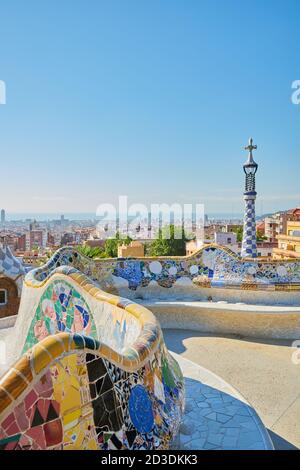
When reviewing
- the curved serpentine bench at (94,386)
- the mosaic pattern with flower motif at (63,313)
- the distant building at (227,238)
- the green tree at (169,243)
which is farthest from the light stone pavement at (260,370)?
the distant building at (227,238)

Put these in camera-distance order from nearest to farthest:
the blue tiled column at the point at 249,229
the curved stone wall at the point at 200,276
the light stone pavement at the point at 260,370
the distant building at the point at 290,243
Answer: the light stone pavement at the point at 260,370, the curved stone wall at the point at 200,276, the blue tiled column at the point at 249,229, the distant building at the point at 290,243

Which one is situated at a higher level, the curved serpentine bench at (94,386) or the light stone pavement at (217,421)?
the curved serpentine bench at (94,386)

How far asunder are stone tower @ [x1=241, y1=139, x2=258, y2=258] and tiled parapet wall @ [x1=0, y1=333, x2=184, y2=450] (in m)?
7.48

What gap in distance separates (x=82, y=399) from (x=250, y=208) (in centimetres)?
871

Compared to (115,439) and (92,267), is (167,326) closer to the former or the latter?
(92,267)

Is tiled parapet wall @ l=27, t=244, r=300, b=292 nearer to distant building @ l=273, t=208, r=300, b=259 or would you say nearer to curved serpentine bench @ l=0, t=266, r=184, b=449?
curved serpentine bench @ l=0, t=266, r=184, b=449

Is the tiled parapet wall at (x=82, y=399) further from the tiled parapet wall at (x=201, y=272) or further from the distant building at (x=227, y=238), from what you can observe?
the distant building at (x=227, y=238)

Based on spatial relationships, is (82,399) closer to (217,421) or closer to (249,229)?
(217,421)

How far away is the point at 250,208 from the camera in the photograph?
9883mm

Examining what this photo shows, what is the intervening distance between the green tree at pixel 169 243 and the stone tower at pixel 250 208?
13.5 metres

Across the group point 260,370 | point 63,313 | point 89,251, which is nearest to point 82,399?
point 63,313

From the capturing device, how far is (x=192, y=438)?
119 inches

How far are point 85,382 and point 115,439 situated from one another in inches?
16.1

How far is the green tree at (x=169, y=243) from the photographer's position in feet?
77.1
